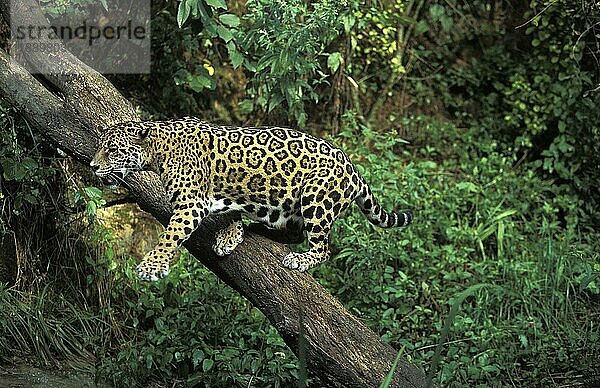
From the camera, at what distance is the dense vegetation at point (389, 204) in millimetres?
6996

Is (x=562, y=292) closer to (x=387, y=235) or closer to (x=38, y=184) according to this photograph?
(x=387, y=235)

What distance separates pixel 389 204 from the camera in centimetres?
825

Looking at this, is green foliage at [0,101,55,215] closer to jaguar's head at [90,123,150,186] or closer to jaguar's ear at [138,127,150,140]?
jaguar's head at [90,123,150,186]

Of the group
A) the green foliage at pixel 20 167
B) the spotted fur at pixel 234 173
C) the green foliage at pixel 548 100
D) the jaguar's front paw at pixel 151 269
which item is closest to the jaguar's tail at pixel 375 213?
the spotted fur at pixel 234 173

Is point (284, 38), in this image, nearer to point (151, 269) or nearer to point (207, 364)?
point (207, 364)

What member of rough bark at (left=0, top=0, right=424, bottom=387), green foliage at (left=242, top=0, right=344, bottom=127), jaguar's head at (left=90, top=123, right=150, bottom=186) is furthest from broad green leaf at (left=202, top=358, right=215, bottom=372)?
green foliage at (left=242, top=0, right=344, bottom=127)

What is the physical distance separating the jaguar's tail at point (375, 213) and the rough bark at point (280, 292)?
58 cm

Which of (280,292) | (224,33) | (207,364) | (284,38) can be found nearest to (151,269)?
(280,292)

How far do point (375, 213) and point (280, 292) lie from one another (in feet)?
2.73

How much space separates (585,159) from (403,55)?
2505 mm

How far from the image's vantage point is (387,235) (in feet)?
27.6

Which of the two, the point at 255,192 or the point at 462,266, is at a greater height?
the point at 255,192

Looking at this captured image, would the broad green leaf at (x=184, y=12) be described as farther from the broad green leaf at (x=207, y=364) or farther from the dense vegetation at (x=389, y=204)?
the broad green leaf at (x=207, y=364)

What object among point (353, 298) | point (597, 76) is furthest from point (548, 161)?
point (353, 298)
